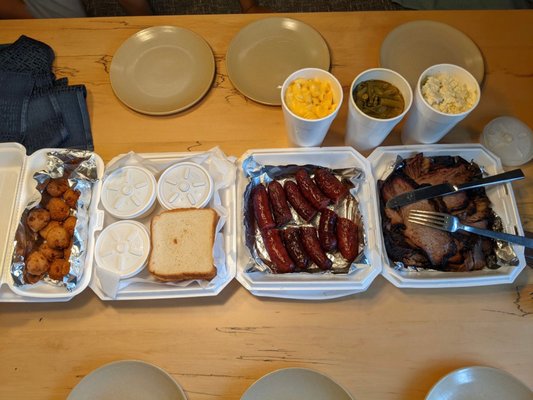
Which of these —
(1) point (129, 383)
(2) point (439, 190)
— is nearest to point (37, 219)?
(1) point (129, 383)

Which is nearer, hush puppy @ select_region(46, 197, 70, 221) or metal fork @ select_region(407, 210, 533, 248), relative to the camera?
metal fork @ select_region(407, 210, 533, 248)

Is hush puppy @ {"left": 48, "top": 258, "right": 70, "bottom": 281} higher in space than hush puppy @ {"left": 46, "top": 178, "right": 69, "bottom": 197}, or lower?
lower

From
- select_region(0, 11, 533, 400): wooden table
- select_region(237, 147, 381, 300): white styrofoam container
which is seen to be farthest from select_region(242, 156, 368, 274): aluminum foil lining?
select_region(0, 11, 533, 400): wooden table

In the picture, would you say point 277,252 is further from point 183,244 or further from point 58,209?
point 58,209

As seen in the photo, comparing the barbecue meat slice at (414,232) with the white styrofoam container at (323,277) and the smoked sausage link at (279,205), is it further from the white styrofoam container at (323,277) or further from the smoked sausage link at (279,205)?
the smoked sausage link at (279,205)

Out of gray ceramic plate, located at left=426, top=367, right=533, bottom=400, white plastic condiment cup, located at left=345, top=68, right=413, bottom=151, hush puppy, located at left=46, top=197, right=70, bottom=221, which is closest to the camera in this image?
gray ceramic plate, located at left=426, top=367, right=533, bottom=400

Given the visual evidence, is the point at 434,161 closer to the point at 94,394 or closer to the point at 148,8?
the point at 94,394

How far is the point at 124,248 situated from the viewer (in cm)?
138

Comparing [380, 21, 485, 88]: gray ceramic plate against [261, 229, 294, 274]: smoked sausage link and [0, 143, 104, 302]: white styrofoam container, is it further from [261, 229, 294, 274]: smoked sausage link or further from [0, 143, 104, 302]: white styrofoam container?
[0, 143, 104, 302]: white styrofoam container

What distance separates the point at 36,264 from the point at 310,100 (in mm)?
1108

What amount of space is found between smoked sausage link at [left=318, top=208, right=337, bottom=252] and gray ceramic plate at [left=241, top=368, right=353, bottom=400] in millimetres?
420

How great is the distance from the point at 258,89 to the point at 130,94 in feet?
1.79

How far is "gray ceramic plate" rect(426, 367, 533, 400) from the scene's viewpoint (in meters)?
1.21

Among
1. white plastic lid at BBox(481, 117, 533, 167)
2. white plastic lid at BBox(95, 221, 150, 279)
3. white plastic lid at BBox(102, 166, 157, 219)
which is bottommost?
white plastic lid at BBox(95, 221, 150, 279)
